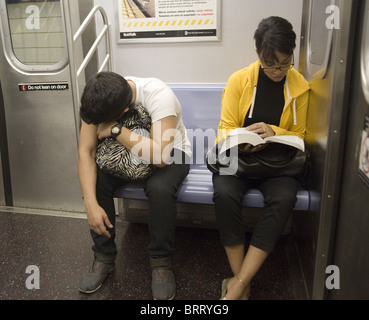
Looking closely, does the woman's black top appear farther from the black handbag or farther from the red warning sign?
the red warning sign

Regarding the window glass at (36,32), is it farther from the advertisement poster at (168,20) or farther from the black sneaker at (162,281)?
the black sneaker at (162,281)

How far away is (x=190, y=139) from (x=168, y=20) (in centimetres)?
95

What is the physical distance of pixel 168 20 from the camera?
273 centimetres

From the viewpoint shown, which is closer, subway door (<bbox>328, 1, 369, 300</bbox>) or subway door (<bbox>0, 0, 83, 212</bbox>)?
subway door (<bbox>328, 1, 369, 300</bbox>)

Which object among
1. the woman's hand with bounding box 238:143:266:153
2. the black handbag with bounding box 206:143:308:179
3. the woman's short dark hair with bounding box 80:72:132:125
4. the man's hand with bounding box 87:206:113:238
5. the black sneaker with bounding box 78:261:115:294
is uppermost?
the woman's short dark hair with bounding box 80:72:132:125

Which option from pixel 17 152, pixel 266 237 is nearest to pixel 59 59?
pixel 17 152

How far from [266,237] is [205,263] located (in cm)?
70

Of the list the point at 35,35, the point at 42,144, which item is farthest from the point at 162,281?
the point at 35,35

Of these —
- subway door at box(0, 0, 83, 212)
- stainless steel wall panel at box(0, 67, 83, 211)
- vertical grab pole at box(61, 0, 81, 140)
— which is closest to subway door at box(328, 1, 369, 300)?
vertical grab pole at box(61, 0, 81, 140)

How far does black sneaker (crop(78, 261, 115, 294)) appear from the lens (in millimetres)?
2047

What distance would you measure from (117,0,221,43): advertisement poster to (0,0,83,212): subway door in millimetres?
531

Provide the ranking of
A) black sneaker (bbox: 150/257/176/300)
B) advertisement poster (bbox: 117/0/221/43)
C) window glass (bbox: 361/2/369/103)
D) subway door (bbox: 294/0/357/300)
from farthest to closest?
advertisement poster (bbox: 117/0/221/43), black sneaker (bbox: 150/257/176/300), subway door (bbox: 294/0/357/300), window glass (bbox: 361/2/369/103)

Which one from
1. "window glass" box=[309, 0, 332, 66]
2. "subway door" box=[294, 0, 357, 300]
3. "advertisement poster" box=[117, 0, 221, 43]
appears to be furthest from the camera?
"advertisement poster" box=[117, 0, 221, 43]
